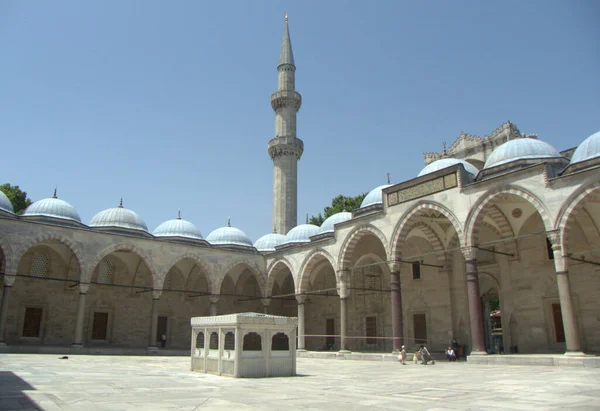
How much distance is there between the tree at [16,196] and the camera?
26.6 meters

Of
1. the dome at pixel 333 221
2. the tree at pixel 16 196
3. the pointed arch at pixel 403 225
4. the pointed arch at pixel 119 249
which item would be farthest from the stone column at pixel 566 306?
the tree at pixel 16 196

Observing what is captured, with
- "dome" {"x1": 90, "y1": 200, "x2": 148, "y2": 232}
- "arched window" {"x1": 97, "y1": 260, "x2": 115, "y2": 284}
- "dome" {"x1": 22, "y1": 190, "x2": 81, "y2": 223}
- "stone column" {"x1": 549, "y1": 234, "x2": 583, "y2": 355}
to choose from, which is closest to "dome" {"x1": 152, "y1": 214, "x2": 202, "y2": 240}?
"dome" {"x1": 90, "y1": 200, "x2": 148, "y2": 232}

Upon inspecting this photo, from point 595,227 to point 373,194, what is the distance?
9.03 meters

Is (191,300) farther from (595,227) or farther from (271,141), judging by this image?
(595,227)

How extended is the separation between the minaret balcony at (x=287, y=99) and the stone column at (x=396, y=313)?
1705cm

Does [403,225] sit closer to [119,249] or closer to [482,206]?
[482,206]

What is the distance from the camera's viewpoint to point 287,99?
31.0 metres

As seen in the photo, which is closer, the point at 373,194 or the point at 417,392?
the point at 417,392

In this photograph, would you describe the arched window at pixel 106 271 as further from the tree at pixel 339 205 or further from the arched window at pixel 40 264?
the tree at pixel 339 205

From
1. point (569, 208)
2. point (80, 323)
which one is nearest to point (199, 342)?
point (80, 323)

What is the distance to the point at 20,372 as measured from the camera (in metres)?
9.39

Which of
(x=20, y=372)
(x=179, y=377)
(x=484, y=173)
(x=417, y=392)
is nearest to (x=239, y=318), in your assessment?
(x=179, y=377)

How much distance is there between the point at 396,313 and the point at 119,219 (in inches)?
547

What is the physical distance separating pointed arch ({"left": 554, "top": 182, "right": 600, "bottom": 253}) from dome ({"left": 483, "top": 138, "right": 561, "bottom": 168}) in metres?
3.54
